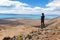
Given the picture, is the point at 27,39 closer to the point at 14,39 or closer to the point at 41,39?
the point at 41,39

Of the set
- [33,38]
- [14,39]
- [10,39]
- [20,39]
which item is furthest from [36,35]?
[10,39]

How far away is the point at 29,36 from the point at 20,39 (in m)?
1.45

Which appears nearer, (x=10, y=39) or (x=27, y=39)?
(x=27, y=39)

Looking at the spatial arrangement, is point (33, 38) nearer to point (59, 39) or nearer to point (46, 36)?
point (46, 36)

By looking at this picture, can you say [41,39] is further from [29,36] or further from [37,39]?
[29,36]

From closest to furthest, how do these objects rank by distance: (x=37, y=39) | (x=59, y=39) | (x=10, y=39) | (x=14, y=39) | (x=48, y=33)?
(x=59, y=39) < (x=37, y=39) < (x=48, y=33) < (x=14, y=39) < (x=10, y=39)

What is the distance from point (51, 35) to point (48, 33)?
1292 mm

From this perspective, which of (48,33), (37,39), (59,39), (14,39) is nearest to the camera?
(59,39)

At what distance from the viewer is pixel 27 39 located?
24.8 m

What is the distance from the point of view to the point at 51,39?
22.5m

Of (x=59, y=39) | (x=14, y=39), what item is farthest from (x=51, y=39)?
(x=14, y=39)

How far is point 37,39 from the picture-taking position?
23750 mm

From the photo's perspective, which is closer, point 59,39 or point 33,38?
point 59,39

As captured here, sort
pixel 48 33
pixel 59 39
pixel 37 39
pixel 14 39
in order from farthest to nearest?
pixel 14 39 < pixel 48 33 < pixel 37 39 < pixel 59 39
